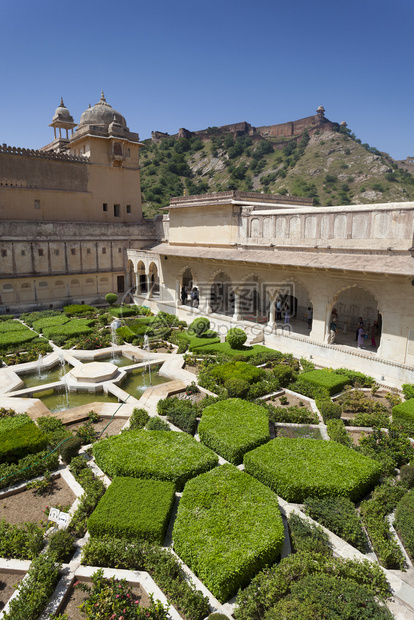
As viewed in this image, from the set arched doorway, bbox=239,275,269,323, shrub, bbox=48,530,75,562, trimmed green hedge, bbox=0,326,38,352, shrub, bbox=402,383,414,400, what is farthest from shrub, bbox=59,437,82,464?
arched doorway, bbox=239,275,269,323

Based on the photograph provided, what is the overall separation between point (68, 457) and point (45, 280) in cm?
1935

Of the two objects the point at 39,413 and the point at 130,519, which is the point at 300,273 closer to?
the point at 39,413

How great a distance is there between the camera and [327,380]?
44.9 ft

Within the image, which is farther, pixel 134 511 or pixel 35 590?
pixel 134 511

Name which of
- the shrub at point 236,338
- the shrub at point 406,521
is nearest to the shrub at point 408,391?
the shrub at point 406,521

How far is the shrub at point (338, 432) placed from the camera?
398 inches

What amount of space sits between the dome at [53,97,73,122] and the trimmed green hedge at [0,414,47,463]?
32.1 meters

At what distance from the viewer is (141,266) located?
30.1m

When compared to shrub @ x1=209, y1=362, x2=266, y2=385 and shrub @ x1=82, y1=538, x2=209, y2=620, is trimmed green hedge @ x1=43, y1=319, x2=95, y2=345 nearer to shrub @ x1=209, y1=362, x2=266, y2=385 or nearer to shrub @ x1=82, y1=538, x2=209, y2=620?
shrub @ x1=209, y1=362, x2=266, y2=385

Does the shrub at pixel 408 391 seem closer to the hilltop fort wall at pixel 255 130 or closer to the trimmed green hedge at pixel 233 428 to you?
the trimmed green hedge at pixel 233 428

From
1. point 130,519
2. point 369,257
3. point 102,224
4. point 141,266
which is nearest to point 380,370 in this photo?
point 369,257

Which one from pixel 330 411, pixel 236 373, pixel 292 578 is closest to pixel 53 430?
pixel 236 373

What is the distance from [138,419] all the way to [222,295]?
55.6 ft

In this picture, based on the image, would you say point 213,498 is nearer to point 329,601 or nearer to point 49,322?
point 329,601
